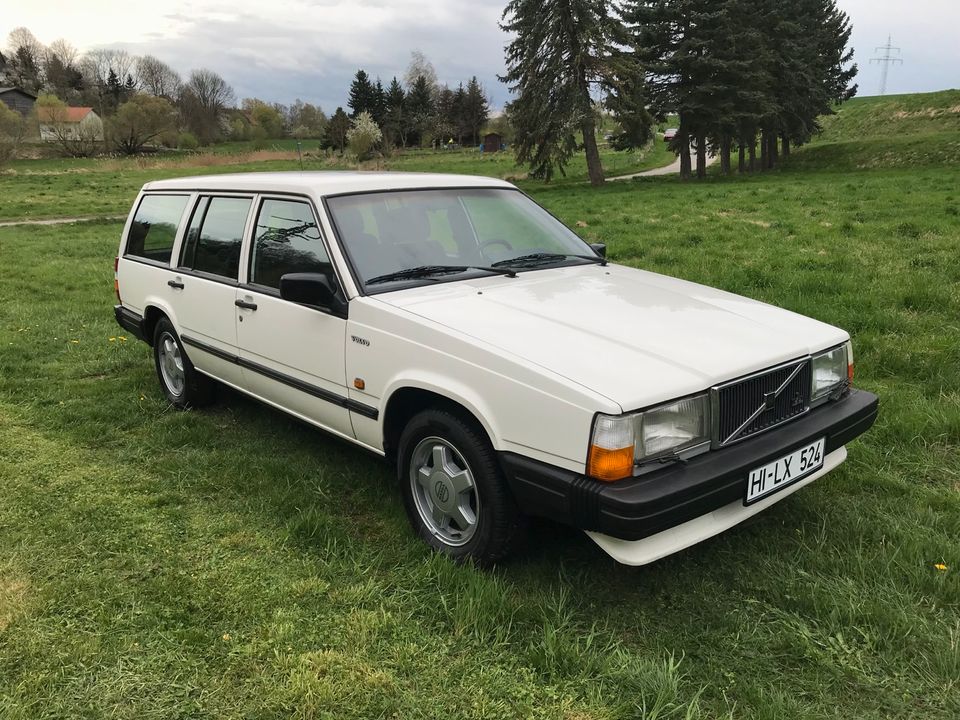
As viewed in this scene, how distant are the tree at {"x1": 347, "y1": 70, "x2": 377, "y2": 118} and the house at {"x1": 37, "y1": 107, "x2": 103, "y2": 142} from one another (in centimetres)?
2325

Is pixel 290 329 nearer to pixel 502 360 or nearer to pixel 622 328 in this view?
pixel 502 360

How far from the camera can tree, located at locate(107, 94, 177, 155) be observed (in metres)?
57.0

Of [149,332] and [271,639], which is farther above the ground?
[149,332]

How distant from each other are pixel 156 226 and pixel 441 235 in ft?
8.79

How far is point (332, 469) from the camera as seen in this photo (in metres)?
4.14

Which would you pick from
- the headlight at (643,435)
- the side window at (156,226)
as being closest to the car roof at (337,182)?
the side window at (156,226)

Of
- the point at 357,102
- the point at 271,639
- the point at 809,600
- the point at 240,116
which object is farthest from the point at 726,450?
the point at 240,116

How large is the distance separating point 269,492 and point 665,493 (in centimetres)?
231

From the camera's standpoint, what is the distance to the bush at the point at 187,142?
6481cm

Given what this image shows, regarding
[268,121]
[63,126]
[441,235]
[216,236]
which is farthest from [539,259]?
[268,121]

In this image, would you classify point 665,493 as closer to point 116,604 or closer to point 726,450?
point 726,450

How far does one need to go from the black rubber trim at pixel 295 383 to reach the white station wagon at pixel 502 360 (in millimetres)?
13

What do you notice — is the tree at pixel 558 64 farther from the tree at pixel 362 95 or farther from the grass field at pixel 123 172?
the tree at pixel 362 95

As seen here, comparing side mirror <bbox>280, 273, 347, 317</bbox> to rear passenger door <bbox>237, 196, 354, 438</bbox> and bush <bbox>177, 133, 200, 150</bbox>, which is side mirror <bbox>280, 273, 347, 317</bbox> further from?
bush <bbox>177, 133, 200, 150</bbox>
